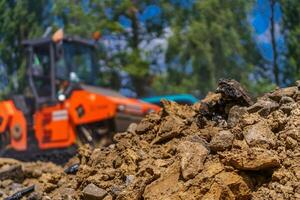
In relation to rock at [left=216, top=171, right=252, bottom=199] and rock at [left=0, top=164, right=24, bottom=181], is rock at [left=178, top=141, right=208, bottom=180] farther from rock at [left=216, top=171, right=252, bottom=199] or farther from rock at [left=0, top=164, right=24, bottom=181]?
rock at [left=0, top=164, right=24, bottom=181]

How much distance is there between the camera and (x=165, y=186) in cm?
473

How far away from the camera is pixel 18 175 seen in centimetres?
730

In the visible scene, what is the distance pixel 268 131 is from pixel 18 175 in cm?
352

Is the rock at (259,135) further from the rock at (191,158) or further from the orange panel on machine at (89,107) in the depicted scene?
the orange panel on machine at (89,107)

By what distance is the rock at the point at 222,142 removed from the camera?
4871 millimetres

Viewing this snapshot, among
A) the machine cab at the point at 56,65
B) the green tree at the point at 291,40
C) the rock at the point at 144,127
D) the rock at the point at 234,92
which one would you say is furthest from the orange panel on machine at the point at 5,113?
the rock at the point at 234,92

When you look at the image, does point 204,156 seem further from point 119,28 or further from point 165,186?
point 119,28

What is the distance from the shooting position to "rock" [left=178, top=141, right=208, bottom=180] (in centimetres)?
469

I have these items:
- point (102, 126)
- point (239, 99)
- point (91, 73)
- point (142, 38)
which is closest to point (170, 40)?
point (142, 38)

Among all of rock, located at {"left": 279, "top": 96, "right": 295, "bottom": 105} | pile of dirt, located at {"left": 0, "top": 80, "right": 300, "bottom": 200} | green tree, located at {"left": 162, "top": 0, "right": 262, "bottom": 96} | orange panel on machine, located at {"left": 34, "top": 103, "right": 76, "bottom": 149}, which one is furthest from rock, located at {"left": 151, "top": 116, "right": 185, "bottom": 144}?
orange panel on machine, located at {"left": 34, "top": 103, "right": 76, "bottom": 149}

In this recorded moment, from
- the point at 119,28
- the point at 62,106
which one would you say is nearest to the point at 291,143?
the point at 62,106

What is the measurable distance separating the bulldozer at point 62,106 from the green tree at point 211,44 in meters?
2.54

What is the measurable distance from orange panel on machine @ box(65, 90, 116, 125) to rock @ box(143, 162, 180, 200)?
629cm

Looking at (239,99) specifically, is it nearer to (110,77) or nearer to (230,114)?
(230,114)
